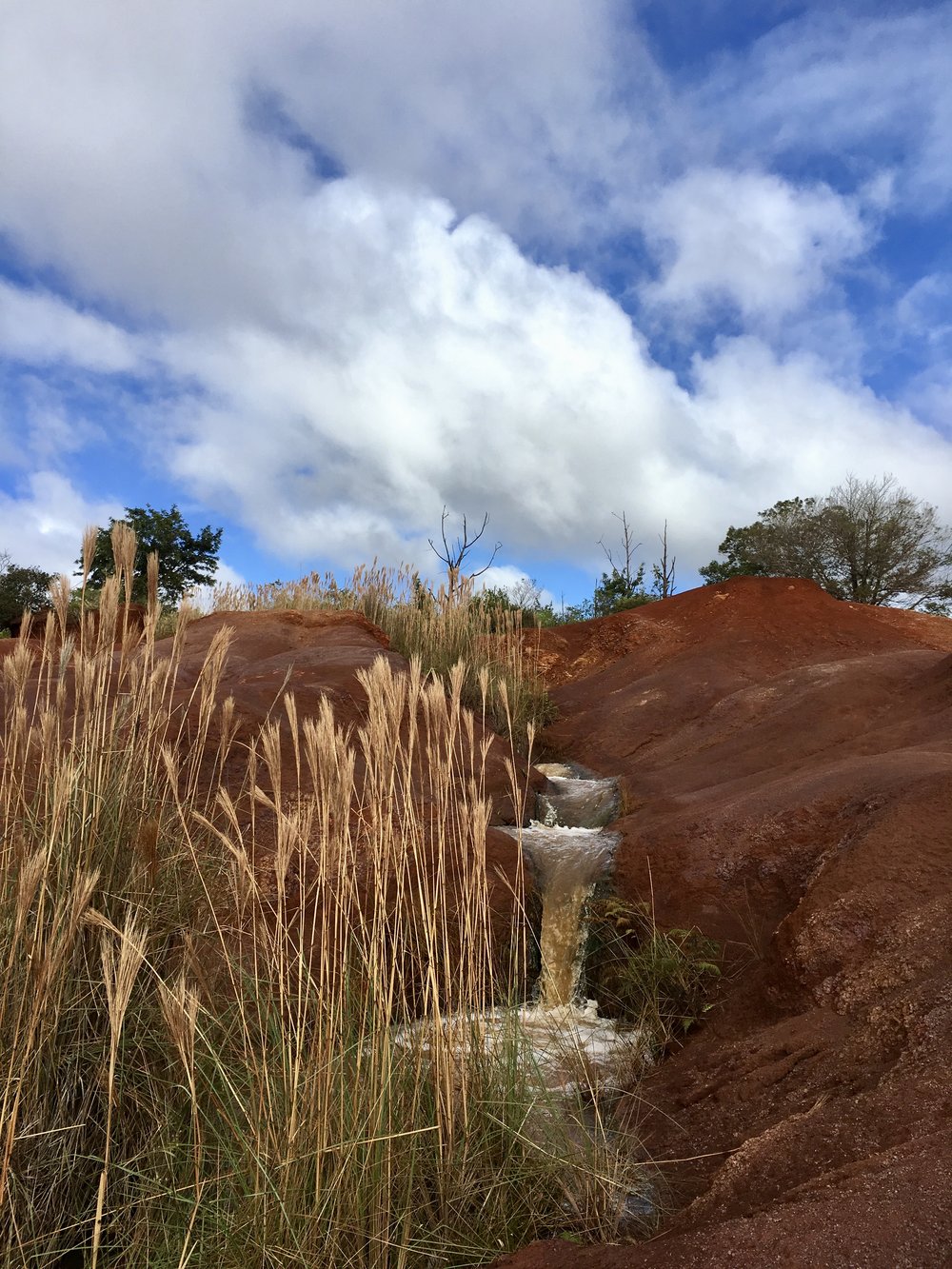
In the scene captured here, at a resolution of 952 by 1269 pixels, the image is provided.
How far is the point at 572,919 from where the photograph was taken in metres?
4.70

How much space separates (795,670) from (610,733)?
184cm

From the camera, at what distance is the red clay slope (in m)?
1.78

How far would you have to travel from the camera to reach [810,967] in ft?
10.7

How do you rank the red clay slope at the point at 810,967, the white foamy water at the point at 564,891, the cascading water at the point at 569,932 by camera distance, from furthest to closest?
the white foamy water at the point at 564,891 → the cascading water at the point at 569,932 → the red clay slope at the point at 810,967

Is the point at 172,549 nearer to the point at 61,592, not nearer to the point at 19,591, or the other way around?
the point at 19,591

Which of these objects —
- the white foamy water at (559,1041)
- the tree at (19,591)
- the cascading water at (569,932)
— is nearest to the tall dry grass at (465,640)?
the cascading water at (569,932)

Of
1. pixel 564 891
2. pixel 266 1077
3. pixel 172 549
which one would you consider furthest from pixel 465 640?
pixel 172 549

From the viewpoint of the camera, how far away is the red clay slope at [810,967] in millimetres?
1784

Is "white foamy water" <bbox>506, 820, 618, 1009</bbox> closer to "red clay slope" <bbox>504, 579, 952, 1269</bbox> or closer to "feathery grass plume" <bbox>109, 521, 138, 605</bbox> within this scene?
"red clay slope" <bbox>504, 579, 952, 1269</bbox>

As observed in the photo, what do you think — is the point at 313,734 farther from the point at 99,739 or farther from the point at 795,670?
the point at 795,670

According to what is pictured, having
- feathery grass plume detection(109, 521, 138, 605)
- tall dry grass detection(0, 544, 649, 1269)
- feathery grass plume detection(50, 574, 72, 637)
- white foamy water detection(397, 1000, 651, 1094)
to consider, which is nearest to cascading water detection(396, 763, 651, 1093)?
white foamy water detection(397, 1000, 651, 1094)

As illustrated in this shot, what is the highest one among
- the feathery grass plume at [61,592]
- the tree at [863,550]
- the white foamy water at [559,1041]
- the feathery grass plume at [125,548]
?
the tree at [863,550]

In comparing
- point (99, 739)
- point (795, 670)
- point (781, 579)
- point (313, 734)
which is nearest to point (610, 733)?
point (795, 670)

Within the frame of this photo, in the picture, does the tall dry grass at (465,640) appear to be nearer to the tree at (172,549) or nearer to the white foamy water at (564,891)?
the white foamy water at (564,891)
